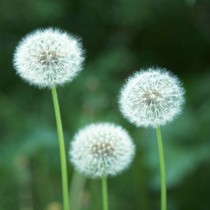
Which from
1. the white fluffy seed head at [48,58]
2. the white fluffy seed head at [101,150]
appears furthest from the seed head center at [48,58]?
the white fluffy seed head at [101,150]

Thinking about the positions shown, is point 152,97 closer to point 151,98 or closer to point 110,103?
point 151,98

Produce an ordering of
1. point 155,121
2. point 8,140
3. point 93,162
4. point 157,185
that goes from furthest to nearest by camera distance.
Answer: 1. point 8,140
2. point 157,185
3. point 93,162
4. point 155,121

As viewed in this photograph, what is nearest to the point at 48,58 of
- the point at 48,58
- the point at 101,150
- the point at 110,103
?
the point at 48,58

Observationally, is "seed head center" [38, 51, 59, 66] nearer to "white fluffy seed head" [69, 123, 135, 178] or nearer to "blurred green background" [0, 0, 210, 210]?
"white fluffy seed head" [69, 123, 135, 178]

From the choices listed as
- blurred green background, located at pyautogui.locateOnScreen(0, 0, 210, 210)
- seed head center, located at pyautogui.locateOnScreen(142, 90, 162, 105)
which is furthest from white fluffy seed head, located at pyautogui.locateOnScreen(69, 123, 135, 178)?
blurred green background, located at pyautogui.locateOnScreen(0, 0, 210, 210)

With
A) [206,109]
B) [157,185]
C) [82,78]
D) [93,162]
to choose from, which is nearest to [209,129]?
[206,109]

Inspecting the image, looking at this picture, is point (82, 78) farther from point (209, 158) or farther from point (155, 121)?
point (155, 121)
